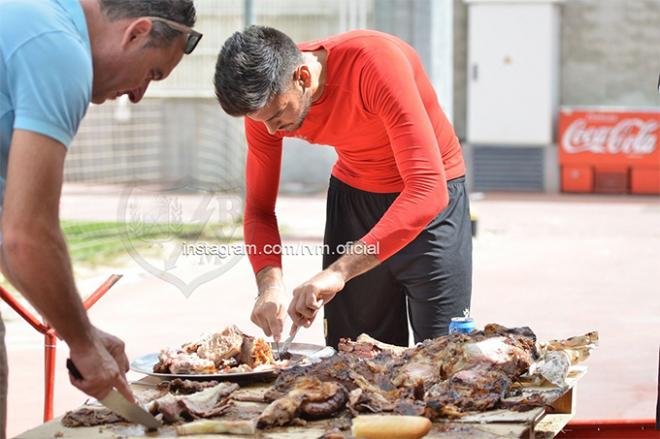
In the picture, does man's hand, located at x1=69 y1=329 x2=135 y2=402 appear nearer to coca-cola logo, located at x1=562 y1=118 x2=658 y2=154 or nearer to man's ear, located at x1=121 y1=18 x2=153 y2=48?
man's ear, located at x1=121 y1=18 x2=153 y2=48

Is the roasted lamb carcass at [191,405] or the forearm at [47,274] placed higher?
the forearm at [47,274]

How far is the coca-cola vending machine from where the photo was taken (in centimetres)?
1756

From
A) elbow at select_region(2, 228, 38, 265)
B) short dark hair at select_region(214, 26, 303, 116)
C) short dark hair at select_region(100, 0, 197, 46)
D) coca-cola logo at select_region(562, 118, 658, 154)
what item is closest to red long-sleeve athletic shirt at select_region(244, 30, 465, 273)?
short dark hair at select_region(214, 26, 303, 116)

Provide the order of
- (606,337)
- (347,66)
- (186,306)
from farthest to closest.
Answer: (186,306) → (606,337) → (347,66)

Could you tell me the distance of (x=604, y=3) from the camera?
18.5 m

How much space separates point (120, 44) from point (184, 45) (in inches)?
7.1

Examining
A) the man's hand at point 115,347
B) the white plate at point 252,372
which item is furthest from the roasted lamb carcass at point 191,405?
the white plate at point 252,372

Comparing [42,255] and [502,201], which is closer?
[42,255]

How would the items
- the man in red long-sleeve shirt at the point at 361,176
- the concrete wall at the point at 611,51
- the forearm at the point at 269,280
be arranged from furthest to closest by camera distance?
the concrete wall at the point at 611,51 → the forearm at the point at 269,280 → the man in red long-sleeve shirt at the point at 361,176

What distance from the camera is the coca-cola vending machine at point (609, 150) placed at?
57.6 ft

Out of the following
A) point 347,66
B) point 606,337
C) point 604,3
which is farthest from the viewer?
point 604,3

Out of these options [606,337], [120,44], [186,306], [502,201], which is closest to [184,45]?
[120,44]

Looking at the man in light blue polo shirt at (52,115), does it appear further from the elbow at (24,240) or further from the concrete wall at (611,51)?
the concrete wall at (611,51)

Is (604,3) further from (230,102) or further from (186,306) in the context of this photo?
(230,102)
